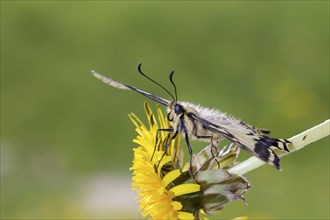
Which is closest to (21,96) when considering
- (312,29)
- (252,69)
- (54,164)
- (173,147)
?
(54,164)

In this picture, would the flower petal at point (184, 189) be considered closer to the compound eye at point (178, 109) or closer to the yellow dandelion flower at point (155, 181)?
the yellow dandelion flower at point (155, 181)

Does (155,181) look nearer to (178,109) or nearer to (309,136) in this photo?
(178,109)

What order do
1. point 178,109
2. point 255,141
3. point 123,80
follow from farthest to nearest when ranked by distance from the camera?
point 123,80 → point 178,109 → point 255,141

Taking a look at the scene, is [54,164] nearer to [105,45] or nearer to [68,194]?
[68,194]

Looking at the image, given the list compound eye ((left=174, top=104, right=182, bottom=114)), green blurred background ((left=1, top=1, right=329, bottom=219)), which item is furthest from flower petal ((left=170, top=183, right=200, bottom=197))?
green blurred background ((left=1, top=1, right=329, bottom=219))

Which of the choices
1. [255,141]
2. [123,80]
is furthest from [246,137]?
[123,80]
